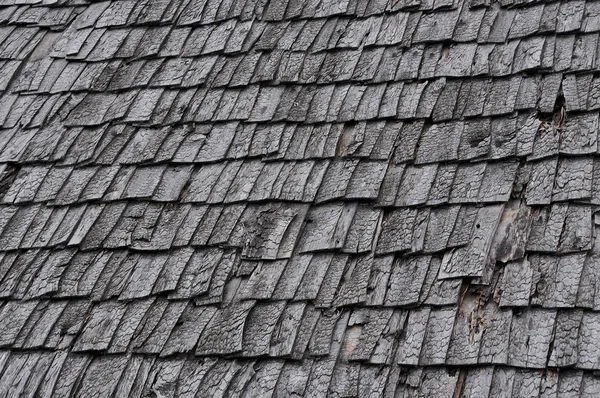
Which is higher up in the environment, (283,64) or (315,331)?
(283,64)

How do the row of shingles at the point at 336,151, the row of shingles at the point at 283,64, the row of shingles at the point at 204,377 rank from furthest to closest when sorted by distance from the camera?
the row of shingles at the point at 283,64, the row of shingles at the point at 336,151, the row of shingles at the point at 204,377

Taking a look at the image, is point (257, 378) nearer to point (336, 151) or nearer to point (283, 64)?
point (336, 151)

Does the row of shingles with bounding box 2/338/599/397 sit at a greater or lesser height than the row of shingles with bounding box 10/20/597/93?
lesser

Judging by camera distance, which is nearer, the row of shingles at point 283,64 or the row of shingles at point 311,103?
the row of shingles at point 311,103

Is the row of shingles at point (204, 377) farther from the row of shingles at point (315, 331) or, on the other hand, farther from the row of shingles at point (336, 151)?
the row of shingles at point (336, 151)

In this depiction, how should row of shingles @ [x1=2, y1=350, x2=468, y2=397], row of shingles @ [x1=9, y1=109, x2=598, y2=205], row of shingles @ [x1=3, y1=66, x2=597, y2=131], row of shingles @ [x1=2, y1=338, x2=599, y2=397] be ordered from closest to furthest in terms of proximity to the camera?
row of shingles @ [x1=2, y1=338, x2=599, y2=397], row of shingles @ [x1=2, y1=350, x2=468, y2=397], row of shingles @ [x1=9, y1=109, x2=598, y2=205], row of shingles @ [x1=3, y1=66, x2=597, y2=131]

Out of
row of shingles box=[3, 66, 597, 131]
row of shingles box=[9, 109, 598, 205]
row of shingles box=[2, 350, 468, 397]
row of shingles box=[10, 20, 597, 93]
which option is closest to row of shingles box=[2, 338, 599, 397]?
row of shingles box=[2, 350, 468, 397]

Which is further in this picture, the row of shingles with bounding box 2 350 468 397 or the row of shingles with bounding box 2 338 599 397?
the row of shingles with bounding box 2 350 468 397

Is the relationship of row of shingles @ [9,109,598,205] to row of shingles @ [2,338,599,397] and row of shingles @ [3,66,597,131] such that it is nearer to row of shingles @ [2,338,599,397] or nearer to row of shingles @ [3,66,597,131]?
row of shingles @ [3,66,597,131]

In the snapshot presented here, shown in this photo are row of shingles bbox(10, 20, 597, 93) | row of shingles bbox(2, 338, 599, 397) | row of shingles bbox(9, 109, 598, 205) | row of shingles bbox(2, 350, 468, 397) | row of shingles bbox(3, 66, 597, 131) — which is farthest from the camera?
row of shingles bbox(10, 20, 597, 93)

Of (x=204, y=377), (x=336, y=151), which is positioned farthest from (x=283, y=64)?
(x=204, y=377)

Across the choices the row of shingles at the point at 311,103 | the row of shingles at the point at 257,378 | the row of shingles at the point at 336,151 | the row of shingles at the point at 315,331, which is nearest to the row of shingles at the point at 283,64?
the row of shingles at the point at 311,103

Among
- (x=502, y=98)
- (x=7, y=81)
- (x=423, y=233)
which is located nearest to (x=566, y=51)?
(x=502, y=98)

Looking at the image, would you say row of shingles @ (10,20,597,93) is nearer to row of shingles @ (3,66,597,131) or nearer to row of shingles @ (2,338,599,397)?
row of shingles @ (3,66,597,131)
